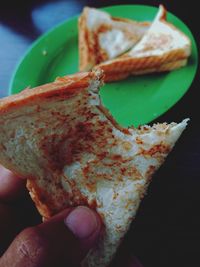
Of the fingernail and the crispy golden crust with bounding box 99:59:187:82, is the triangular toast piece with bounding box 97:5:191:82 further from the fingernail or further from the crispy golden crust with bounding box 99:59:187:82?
the fingernail

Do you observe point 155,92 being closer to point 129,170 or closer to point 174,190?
point 174,190

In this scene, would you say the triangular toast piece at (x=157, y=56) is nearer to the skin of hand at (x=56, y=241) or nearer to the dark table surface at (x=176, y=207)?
the dark table surface at (x=176, y=207)

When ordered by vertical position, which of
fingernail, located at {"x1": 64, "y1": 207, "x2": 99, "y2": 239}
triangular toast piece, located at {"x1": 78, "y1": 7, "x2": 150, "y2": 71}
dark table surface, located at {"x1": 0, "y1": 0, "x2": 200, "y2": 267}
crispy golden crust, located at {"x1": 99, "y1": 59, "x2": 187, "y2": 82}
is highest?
triangular toast piece, located at {"x1": 78, "y1": 7, "x2": 150, "y2": 71}

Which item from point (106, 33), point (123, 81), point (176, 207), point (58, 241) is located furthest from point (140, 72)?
point (58, 241)

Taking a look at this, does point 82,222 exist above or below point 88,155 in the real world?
below

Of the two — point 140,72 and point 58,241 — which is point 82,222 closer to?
point 58,241

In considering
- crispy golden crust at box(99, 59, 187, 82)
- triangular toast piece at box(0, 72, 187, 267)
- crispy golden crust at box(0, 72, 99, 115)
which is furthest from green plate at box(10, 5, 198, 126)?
crispy golden crust at box(0, 72, 99, 115)
